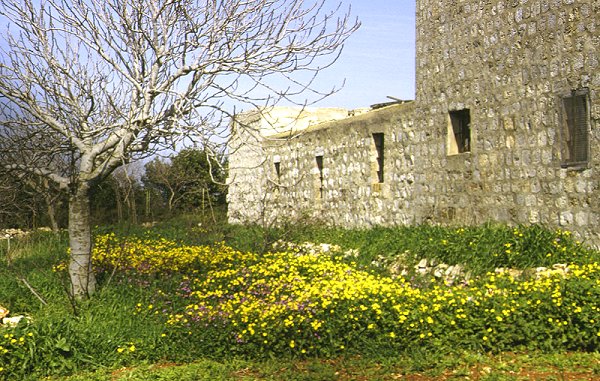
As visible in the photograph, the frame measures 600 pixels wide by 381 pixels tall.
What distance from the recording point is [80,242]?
9297mm

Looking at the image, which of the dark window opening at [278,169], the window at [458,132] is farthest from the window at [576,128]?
the dark window opening at [278,169]

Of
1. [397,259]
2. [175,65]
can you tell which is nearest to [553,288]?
[397,259]

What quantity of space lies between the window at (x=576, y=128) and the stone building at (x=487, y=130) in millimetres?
14

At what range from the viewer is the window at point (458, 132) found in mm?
13125

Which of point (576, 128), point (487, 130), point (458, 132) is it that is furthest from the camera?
point (458, 132)

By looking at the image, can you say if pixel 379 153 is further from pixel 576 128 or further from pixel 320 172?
pixel 576 128

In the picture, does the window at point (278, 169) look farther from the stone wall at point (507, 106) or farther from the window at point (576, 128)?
the window at point (576, 128)

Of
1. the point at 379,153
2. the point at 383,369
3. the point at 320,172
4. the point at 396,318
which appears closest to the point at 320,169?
the point at 320,172

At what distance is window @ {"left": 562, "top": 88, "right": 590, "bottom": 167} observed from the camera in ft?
34.0

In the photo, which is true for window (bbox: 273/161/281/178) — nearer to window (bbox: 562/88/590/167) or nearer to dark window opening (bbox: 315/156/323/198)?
dark window opening (bbox: 315/156/323/198)

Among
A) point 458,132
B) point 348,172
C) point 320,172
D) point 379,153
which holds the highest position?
point 458,132

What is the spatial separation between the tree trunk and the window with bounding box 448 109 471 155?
21.7 feet

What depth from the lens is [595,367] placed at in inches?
269

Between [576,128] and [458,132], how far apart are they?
291cm
